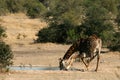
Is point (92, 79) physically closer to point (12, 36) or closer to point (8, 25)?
point (12, 36)

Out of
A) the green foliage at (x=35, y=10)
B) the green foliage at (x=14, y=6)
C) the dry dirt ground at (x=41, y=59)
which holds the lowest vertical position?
the dry dirt ground at (x=41, y=59)

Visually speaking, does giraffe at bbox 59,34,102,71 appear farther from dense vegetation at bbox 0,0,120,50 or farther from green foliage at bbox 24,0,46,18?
green foliage at bbox 24,0,46,18

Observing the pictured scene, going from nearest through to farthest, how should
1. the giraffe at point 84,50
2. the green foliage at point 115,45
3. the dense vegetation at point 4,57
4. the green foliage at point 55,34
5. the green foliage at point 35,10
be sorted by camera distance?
the dense vegetation at point 4,57 → the giraffe at point 84,50 → the green foliage at point 115,45 → the green foliage at point 55,34 → the green foliage at point 35,10

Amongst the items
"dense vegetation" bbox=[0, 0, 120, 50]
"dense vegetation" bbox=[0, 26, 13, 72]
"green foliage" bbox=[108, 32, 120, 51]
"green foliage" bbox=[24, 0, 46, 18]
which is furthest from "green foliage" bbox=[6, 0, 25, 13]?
"dense vegetation" bbox=[0, 26, 13, 72]

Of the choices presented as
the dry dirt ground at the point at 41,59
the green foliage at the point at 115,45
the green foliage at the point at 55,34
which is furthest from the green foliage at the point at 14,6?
the green foliage at the point at 115,45

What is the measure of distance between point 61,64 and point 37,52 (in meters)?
11.5

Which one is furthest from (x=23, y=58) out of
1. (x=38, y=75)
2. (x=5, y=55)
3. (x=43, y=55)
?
(x=38, y=75)

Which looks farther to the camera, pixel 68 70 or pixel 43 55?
pixel 43 55

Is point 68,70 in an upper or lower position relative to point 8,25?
lower

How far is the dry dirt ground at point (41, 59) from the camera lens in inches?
776

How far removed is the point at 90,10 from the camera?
40.8m

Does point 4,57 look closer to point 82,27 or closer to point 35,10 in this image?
point 82,27

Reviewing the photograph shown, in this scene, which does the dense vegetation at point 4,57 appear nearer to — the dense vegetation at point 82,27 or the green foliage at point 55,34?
the dense vegetation at point 82,27

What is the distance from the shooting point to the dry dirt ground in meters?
19.7
